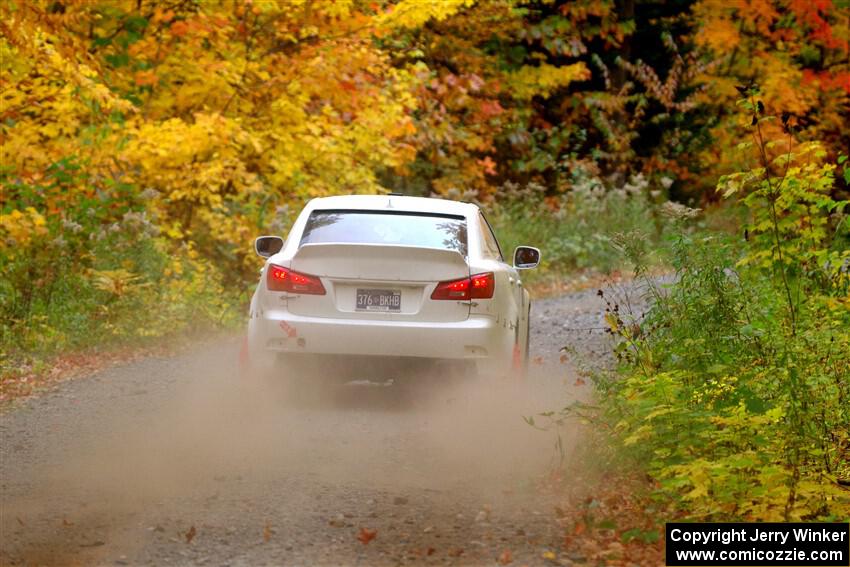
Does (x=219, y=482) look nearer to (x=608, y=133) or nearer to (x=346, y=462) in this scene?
(x=346, y=462)

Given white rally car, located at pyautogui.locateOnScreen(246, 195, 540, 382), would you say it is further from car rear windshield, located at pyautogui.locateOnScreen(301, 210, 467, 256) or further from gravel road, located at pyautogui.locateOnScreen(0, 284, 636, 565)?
gravel road, located at pyautogui.locateOnScreen(0, 284, 636, 565)

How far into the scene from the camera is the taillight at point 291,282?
1032cm

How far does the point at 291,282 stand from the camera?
1038cm

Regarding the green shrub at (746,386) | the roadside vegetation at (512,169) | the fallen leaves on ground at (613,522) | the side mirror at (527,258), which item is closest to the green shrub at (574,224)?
the roadside vegetation at (512,169)

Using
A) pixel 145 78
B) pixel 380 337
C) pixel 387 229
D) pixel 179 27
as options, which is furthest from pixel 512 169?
pixel 380 337

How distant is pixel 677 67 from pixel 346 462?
79.4 feet

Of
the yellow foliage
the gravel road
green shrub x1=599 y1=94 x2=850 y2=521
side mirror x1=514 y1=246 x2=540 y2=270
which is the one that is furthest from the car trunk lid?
the yellow foliage

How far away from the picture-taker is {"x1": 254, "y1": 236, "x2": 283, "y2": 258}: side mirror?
11.5 meters

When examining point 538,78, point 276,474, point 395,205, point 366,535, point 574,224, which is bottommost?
point 366,535

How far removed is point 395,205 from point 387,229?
313mm

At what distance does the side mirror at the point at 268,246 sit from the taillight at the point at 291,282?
3.27ft

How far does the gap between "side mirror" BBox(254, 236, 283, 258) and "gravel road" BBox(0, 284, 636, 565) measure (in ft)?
4.07

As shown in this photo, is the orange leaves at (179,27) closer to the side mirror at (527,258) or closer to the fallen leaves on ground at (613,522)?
the side mirror at (527,258)

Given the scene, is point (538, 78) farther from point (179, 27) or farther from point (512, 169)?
point (179, 27)
